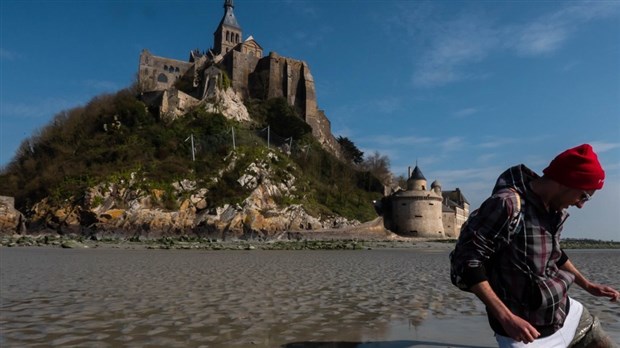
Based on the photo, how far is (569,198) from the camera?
2436mm

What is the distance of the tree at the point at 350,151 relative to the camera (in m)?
63.1

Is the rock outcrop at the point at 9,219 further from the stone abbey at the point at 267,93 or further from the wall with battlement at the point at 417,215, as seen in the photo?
the wall with battlement at the point at 417,215

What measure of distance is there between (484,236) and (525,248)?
0.90ft

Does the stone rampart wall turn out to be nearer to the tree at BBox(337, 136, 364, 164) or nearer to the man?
the tree at BBox(337, 136, 364, 164)

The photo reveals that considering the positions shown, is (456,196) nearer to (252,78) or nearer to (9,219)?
(252,78)

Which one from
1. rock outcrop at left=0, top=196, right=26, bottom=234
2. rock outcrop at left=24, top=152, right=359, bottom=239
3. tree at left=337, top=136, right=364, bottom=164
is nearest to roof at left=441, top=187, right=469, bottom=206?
tree at left=337, top=136, right=364, bottom=164

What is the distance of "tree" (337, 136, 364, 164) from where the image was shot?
6312 cm

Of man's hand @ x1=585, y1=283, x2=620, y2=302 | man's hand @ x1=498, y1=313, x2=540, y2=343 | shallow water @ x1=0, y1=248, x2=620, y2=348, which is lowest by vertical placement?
shallow water @ x1=0, y1=248, x2=620, y2=348

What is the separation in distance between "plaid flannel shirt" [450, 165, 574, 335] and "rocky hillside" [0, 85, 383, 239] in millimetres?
34958

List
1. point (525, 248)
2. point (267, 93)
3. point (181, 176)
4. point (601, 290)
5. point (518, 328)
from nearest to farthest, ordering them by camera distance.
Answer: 1. point (518, 328)
2. point (525, 248)
3. point (601, 290)
4. point (181, 176)
5. point (267, 93)

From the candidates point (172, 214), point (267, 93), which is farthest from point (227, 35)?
point (172, 214)

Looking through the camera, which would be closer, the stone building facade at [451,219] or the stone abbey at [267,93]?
the stone abbey at [267,93]

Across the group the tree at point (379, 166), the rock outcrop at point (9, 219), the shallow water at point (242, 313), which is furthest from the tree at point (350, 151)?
the shallow water at point (242, 313)

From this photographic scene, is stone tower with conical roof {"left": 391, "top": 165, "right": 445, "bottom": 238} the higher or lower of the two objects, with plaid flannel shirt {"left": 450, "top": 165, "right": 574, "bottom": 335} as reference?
higher
